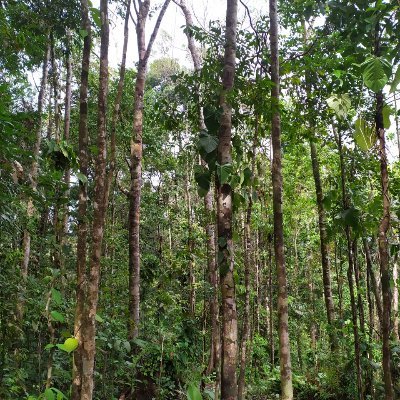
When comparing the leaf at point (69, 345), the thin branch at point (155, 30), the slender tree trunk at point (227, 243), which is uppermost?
the thin branch at point (155, 30)

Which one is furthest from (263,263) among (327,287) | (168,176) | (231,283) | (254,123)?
(231,283)

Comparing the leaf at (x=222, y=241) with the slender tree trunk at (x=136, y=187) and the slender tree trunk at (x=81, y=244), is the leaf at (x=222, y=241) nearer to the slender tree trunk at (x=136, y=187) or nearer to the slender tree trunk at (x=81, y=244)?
the slender tree trunk at (x=81, y=244)

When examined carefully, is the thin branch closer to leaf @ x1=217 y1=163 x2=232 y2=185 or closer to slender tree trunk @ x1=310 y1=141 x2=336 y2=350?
slender tree trunk @ x1=310 y1=141 x2=336 y2=350

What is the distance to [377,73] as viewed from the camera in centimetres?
193

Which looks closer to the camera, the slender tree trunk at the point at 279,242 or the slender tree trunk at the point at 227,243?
the slender tree trunk at the point at 227,243

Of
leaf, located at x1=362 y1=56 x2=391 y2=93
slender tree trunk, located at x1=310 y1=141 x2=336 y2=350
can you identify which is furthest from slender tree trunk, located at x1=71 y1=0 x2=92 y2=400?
slender tree trunk, located at x1=310 y1=141 x2=336 y2=350

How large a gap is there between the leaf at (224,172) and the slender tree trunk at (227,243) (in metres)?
0.04

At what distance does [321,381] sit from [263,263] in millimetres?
7317

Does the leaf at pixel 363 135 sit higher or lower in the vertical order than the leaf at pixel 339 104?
lower

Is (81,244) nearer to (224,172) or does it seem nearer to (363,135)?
(224,172)

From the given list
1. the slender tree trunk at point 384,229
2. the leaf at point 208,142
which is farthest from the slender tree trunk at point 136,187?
the slender tree trunk at point 384,229

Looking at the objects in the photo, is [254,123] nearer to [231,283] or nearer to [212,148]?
[212,148]

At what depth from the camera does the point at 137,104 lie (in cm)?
757

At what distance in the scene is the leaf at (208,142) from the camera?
12.2 ft
